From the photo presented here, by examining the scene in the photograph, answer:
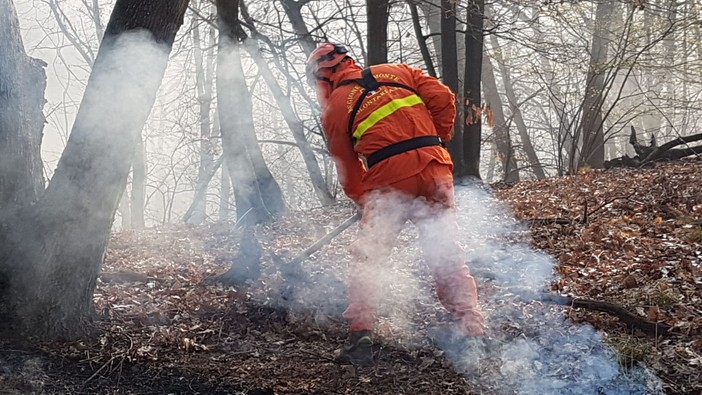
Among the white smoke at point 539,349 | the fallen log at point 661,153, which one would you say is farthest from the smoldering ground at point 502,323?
the fallen log at point 661,153

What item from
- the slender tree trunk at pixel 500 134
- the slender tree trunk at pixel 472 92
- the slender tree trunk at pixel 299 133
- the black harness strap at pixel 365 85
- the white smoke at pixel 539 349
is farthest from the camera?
the slender tree trunk at pixel 500 134

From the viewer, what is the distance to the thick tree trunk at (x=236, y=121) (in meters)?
8.30

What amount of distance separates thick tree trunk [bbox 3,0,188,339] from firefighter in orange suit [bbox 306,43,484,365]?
1.24m

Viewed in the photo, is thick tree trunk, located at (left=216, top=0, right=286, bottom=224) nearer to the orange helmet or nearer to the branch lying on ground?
the orange helmet

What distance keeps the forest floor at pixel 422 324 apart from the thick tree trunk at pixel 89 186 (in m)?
0.30

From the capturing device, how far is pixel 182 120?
25.2 m

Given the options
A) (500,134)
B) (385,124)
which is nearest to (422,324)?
(385,124)

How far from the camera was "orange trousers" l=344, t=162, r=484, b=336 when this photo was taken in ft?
13.3

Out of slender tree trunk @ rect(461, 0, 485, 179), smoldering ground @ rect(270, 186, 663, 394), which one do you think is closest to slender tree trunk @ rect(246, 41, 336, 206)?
slender tree trunk @ rect(461, 0, 485, 179)

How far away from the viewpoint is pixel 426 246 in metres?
4.21

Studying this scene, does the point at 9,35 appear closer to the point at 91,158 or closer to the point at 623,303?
the point at 91,158

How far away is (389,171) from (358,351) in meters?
1.19

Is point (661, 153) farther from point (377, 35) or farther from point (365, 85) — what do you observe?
point (365, 85)

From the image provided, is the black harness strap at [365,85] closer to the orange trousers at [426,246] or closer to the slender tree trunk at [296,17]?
Answer: the orange trousers at [426,246]
